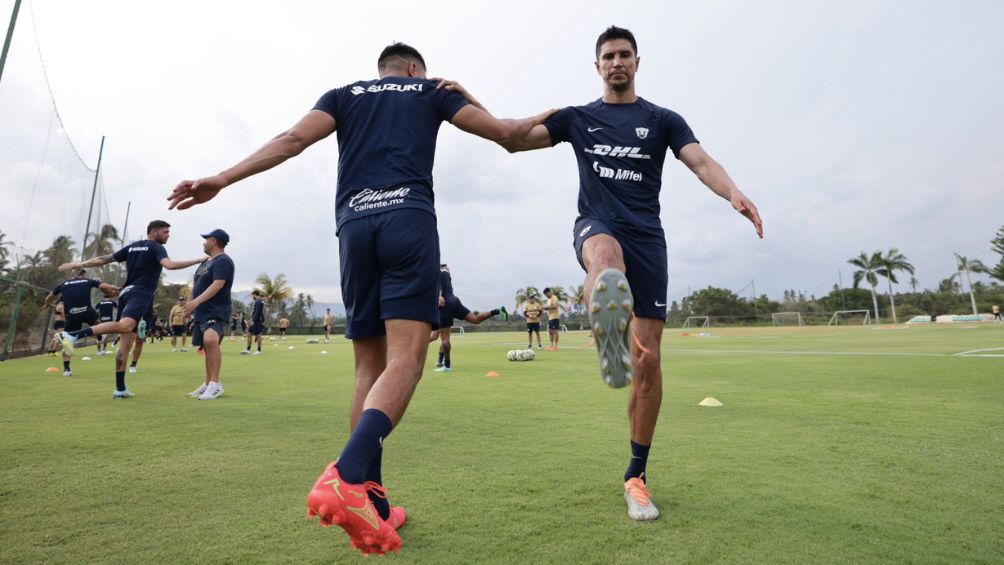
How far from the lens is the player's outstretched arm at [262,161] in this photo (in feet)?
7.65

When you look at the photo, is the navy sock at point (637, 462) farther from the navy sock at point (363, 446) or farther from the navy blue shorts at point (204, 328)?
the navy blue shorts at point (204, 328)

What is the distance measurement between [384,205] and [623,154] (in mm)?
1527

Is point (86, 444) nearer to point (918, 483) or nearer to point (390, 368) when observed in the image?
point (390, 368)

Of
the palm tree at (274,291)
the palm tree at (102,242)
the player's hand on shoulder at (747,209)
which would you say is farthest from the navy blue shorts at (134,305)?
the palm tree at (274,291)

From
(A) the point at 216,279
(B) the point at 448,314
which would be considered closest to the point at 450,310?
(B) the point at 448,314

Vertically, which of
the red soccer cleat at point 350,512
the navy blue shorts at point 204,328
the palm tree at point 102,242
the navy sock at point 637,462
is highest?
the palm tree at point 102,242

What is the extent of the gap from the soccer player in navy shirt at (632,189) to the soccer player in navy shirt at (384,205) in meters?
0.72

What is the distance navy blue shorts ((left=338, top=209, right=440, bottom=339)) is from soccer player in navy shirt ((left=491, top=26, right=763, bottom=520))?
0.79m

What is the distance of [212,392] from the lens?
664cm

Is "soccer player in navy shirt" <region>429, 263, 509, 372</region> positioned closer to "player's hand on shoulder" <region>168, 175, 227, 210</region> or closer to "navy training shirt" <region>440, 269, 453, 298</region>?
"navy training shirt" <region>440, 269, 453, 298</region>

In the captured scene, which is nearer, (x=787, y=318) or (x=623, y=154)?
(x=623, y=154)

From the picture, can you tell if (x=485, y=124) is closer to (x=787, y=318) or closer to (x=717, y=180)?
(x=717, y=180)

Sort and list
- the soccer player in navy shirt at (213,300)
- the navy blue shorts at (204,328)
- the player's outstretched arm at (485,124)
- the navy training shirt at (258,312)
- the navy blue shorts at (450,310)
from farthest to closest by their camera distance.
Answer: the navy training shirt at (258,312)
the navy blue shorts at (450,310)
the navy blue shorts at (204,328)
the soccer player in navy shirt at (213,300)
the player's outstretched arm at (485,124)

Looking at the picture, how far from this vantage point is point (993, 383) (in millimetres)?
6480
